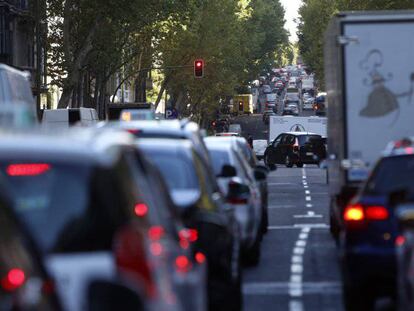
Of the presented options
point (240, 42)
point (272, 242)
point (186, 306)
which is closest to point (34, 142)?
point (186, 306)

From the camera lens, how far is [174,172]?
13219 mm

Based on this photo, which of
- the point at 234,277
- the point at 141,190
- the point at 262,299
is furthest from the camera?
the point at 262,299

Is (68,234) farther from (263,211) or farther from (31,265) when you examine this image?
(263,211)

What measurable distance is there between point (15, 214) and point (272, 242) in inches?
646

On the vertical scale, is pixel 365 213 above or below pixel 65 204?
below

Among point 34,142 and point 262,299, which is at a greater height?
point 34,142

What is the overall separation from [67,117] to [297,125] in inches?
941

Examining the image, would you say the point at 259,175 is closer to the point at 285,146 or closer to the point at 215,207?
the point at 215,207

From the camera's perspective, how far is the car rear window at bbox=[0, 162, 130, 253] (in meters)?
6.50

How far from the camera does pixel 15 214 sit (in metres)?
6.04

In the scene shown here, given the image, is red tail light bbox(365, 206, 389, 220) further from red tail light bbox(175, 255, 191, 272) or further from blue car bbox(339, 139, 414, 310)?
red tail light bbox(175, 255, 191, 272)

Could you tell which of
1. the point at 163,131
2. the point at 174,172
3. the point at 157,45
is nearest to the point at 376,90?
the point at 163,131

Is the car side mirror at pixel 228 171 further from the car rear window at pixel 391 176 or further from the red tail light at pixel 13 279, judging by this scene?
the red tail light at pixel 13 279

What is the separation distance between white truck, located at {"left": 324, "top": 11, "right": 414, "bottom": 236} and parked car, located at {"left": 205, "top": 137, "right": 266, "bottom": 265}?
1.12 metres
